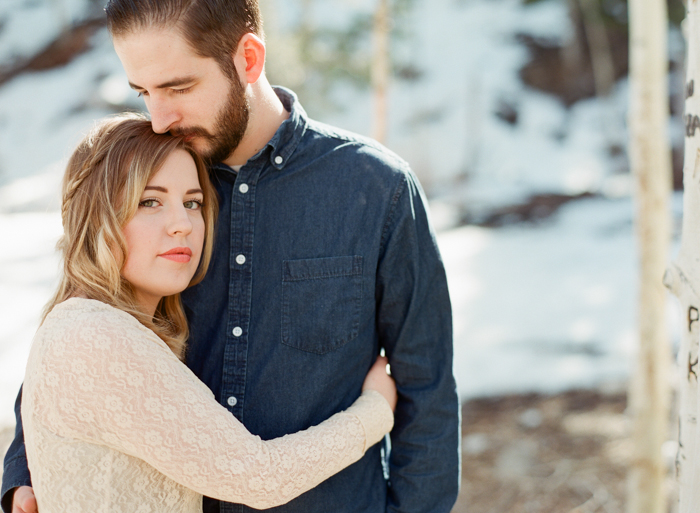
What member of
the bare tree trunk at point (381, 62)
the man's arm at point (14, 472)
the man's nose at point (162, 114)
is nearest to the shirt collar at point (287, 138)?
the man's nose at point (162, 114)

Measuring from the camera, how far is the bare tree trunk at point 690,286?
151 centimetres

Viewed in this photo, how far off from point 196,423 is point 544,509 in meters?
3.60

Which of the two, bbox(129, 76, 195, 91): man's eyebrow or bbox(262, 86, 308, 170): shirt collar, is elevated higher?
bbox(129, 76, 195, 91): man's eyebrow

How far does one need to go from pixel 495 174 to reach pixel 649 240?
1326cm

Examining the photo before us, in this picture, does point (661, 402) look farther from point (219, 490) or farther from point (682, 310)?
point (219, 490)

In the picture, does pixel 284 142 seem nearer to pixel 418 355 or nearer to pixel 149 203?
pixel 149 203

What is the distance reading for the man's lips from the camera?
157 cm

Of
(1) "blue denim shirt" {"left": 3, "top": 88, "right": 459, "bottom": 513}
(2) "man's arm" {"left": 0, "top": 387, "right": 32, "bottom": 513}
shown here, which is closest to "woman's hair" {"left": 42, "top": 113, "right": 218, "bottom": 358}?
(1) "blue denim shirt" {"left": 3, "top": 88, "right": 459, "bottom": 513}

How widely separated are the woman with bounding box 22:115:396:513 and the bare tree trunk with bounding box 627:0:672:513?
2120 mm

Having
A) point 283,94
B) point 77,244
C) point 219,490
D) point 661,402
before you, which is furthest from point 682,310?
point 661,402

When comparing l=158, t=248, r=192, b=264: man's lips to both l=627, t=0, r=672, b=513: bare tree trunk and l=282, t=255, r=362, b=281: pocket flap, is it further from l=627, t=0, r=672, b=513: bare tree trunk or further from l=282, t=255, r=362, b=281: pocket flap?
l=627, t=0, r=672, b=513: bare tree trunk

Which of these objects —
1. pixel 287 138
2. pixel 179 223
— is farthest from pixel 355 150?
pixel 179 223

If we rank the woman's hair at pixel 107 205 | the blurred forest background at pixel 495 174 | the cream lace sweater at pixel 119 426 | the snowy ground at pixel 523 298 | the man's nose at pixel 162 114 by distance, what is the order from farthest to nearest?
the snowy ground at pixel 523 298 < the blurred forest background at pixel 495 174 < the man's nose at pixel 162 114 < the woman's hair at pixel 107 205 < the cream lace sweater at pixel 119 426

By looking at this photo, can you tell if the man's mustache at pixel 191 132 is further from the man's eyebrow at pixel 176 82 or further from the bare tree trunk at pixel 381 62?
the bare tree trunk at pixel 381 62
